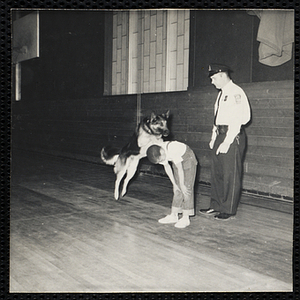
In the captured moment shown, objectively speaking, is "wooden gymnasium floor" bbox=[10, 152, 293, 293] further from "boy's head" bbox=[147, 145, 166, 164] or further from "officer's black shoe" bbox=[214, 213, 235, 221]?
"boy's head" bbox=[147, 145, 166, 164]

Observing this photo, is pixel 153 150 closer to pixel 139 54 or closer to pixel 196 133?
pixel 196 133

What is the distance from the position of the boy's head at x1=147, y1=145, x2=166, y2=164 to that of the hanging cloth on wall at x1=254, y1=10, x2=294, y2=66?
1984 millimetres

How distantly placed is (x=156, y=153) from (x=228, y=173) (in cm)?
72

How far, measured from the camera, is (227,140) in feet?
10.8

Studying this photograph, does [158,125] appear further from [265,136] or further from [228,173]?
[265,136]

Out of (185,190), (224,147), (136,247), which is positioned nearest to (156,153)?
(185,190)

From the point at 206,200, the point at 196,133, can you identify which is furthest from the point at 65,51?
the point at 206,200

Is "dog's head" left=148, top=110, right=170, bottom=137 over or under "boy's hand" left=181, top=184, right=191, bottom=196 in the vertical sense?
over

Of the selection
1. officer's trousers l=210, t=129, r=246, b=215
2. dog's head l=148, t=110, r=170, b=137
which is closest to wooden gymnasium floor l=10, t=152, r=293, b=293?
officer's trousers l=210, t=129, r=246, b=215

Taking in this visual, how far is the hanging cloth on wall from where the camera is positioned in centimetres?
404

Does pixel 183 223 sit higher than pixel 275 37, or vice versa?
pixel 275 37

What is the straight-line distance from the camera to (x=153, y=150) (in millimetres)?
3209

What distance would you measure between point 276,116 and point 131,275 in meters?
2.85

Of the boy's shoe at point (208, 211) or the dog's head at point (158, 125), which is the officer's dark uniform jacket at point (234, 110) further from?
the boy's shoe at point (208, 211)
